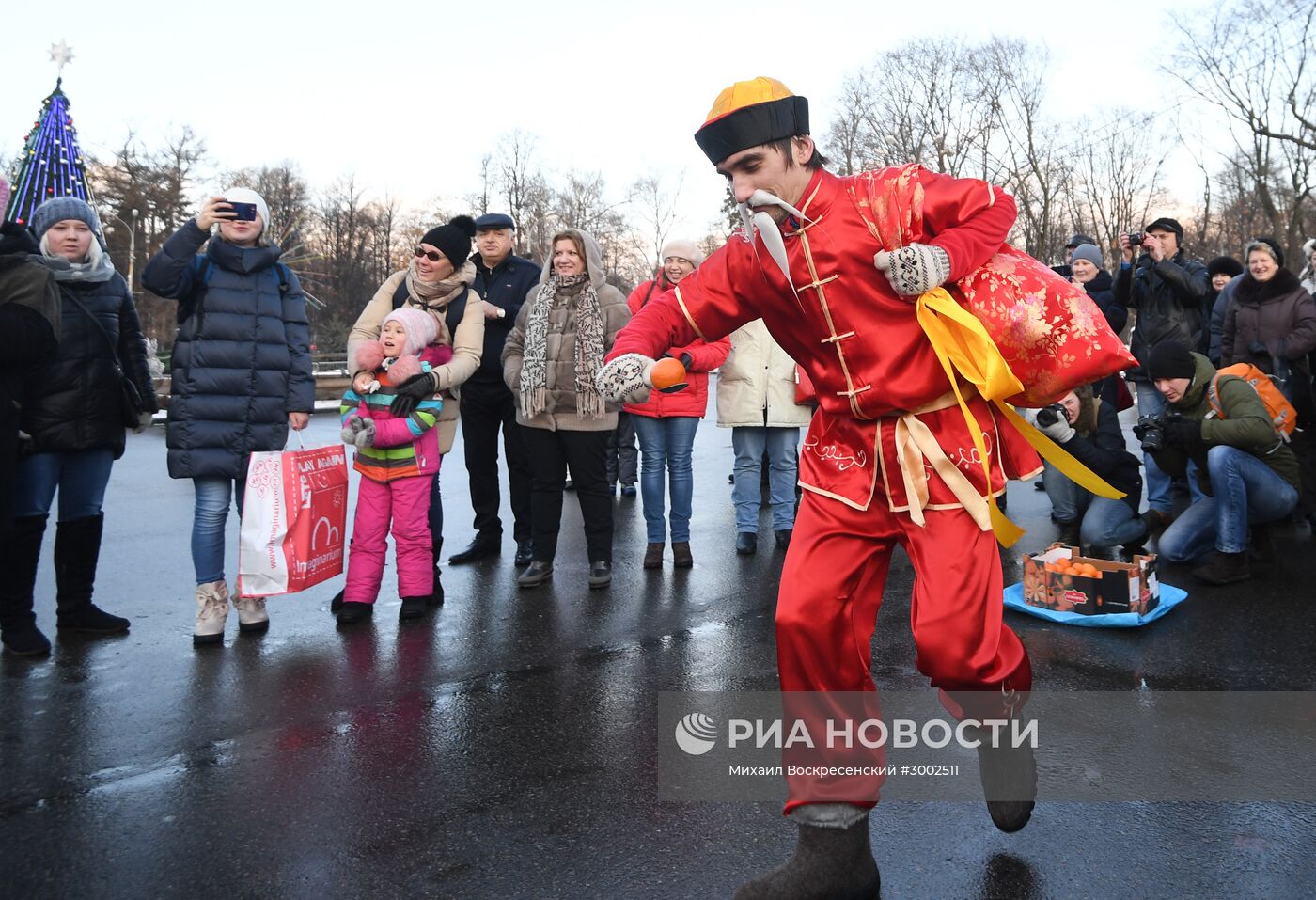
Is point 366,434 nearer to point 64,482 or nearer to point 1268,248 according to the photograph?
point 64,482

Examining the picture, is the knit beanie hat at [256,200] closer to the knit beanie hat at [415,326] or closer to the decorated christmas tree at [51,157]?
the knit beanie hat at [415,326]

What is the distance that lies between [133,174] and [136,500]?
1437 inches

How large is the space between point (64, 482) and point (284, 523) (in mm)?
1127

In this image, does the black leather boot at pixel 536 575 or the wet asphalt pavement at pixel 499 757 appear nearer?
the wet asphalt pavement at pixel 499 757

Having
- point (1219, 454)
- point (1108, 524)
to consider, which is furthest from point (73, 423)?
point (1219, 454)

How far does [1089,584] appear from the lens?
195 inches

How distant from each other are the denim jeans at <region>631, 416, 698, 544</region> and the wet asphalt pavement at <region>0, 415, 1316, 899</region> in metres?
0.41

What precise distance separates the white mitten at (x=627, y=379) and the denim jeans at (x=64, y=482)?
3460 mm

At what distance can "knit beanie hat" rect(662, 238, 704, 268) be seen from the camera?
632cm

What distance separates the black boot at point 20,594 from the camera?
470cm

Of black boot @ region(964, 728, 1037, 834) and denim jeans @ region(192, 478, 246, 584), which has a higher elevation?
denim jeans @ region(192, 478, 246, 584)

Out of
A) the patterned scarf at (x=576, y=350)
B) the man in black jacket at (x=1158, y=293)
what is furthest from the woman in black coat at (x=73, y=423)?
the man in black jacket at (x=1158, y=293)

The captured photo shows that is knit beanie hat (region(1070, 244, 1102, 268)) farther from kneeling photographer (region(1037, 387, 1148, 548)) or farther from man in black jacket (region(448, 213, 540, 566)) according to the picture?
man in black jacket (region(448, 213, 540, 566))

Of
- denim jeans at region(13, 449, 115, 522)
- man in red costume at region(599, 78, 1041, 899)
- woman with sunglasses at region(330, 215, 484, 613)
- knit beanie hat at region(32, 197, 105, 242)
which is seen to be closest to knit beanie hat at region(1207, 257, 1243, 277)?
woman with sunglasses at region(330, 215, 484, 613)
